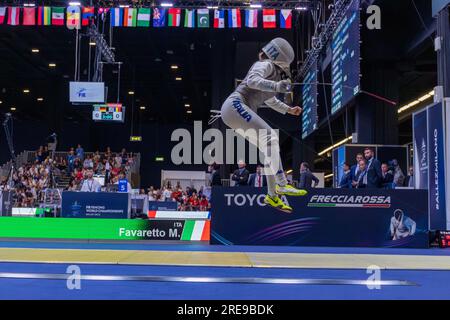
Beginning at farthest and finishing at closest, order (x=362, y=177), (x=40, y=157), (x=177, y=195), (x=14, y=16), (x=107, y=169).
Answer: (x=40, y=157) → (x=107, y=169) → (x=177, y=195) → (x=14, y=16) → (x=362, y=177)

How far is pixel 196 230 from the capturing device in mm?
14047

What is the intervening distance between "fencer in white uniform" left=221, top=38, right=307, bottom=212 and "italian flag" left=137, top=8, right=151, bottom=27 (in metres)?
15.5

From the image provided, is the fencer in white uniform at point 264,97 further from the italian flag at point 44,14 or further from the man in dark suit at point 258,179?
the italian flag at point 44,14

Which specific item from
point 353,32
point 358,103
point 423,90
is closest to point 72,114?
point 423,90

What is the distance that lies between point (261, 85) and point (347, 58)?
1086 cm

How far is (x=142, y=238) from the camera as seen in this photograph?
14.0 meters

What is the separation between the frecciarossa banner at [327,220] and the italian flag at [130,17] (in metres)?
10.1

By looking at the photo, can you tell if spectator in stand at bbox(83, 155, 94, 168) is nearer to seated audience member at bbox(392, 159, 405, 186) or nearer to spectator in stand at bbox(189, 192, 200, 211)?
spectator in stand at bbox(189, 192, 200, 211)

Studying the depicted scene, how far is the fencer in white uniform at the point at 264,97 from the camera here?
16.9 feet

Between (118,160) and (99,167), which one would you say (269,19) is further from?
(118,160)

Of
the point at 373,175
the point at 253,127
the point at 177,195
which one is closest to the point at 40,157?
the point at 177,195

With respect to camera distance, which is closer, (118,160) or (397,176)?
(397,176)

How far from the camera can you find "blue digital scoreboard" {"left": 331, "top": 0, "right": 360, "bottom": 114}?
14.4 meters

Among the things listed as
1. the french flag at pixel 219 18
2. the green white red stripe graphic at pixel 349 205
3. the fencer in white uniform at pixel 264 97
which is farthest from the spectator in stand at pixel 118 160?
the fencer in white uniform at pixel 264 97
